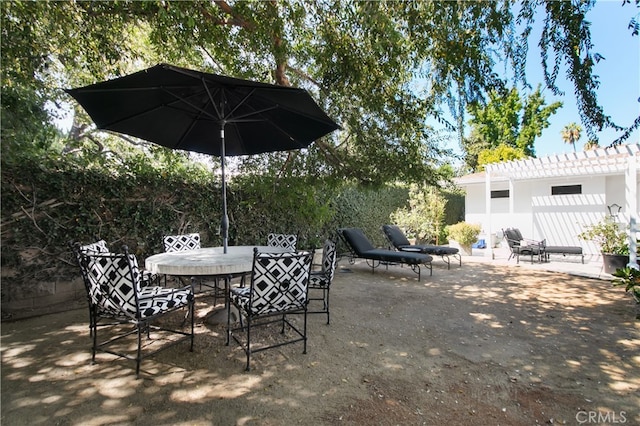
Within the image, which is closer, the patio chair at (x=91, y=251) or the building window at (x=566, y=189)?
the patio chair at (x=91, y=251)

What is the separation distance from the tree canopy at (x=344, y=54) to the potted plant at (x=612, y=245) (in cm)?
449

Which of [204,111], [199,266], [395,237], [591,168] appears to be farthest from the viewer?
[591,168]

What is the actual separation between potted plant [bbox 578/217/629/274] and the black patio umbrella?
22.9 ft

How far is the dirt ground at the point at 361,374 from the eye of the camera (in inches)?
84.6

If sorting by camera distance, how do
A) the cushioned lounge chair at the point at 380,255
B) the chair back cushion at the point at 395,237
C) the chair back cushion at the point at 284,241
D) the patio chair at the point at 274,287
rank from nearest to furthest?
the patio chair at the point at 274,287, the chair back cushion at the point at 284,241, the cushioned lounge chair at the point at 380,255, the chair back cushion at the point at 395,237

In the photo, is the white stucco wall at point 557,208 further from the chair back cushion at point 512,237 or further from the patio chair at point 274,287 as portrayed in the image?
the patio chair at point 274,287

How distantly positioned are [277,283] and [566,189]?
38.8 feet

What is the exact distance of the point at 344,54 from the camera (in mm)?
4359

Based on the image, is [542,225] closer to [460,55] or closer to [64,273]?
[460,55]

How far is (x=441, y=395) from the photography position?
7.86 feet

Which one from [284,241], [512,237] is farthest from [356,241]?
[512,237]

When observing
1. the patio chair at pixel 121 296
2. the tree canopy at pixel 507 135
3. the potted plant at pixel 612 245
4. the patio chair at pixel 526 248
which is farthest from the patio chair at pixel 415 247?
the tree canopy at pixel 507 135

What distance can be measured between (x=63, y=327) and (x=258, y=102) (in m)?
3.43

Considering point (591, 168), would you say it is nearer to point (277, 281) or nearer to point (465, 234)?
point (465, 234)
